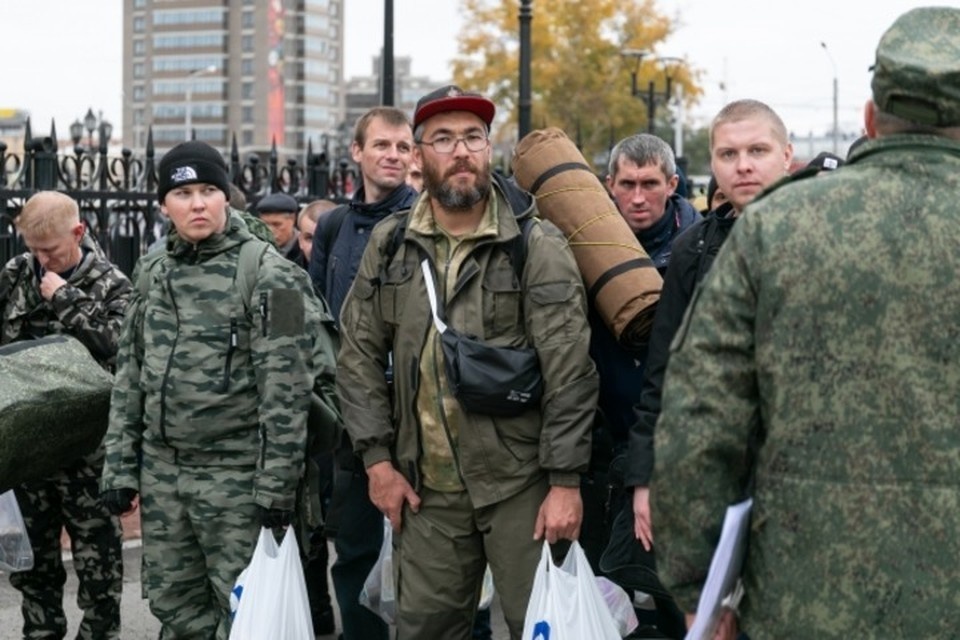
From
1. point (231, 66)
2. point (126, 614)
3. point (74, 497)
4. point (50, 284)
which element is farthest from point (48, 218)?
point (231, 66)

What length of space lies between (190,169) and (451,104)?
39.3 inches

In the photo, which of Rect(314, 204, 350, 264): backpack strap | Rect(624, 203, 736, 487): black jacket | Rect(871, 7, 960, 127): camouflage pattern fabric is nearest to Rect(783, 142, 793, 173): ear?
Rect(624, 203, 736, 487): black jacket

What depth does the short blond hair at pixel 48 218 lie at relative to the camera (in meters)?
5.93

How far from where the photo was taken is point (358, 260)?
5.89 metres

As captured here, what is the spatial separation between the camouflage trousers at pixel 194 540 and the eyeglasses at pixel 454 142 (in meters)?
1.26

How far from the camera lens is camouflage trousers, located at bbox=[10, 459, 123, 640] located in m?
5.95

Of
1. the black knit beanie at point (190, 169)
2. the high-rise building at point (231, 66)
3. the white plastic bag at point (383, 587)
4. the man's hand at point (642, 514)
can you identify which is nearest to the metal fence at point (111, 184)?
the black knit beanie at point (190, 169)

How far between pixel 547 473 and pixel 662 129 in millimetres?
66959

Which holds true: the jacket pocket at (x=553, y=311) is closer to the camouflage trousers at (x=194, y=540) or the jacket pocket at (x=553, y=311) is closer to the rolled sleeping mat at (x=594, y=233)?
the rolled sleeping mat at (x=594, y=233)

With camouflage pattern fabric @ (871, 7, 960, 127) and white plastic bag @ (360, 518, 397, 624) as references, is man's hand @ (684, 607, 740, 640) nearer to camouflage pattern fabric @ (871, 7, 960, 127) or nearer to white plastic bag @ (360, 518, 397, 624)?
camouflage pattern fabric @ (871, 7, 960, 127)

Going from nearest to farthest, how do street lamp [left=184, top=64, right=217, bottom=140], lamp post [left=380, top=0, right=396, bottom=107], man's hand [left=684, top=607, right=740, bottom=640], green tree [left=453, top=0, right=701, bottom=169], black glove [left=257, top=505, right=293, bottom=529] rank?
man's hand [left=684, top=607, right=740, bottom=640] < black glove [left=257, top=505, right=293, bottom=529] < lamp post [left=380, top=0, right=396, bottom=107] < street lamp [left=184, top=64, right=217, bottom=140] < green tree [left=453, top=0, right=701, bottom=169]

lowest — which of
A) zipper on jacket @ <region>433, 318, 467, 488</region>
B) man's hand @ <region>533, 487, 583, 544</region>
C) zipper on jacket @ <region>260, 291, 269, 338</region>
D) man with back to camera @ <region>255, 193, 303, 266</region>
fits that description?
man's hand @ <region>533, 487, 583, 544</region>

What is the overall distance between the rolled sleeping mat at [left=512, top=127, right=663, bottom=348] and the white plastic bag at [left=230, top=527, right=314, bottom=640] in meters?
1.24

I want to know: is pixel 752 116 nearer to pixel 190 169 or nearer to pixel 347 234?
pixel 190 169
